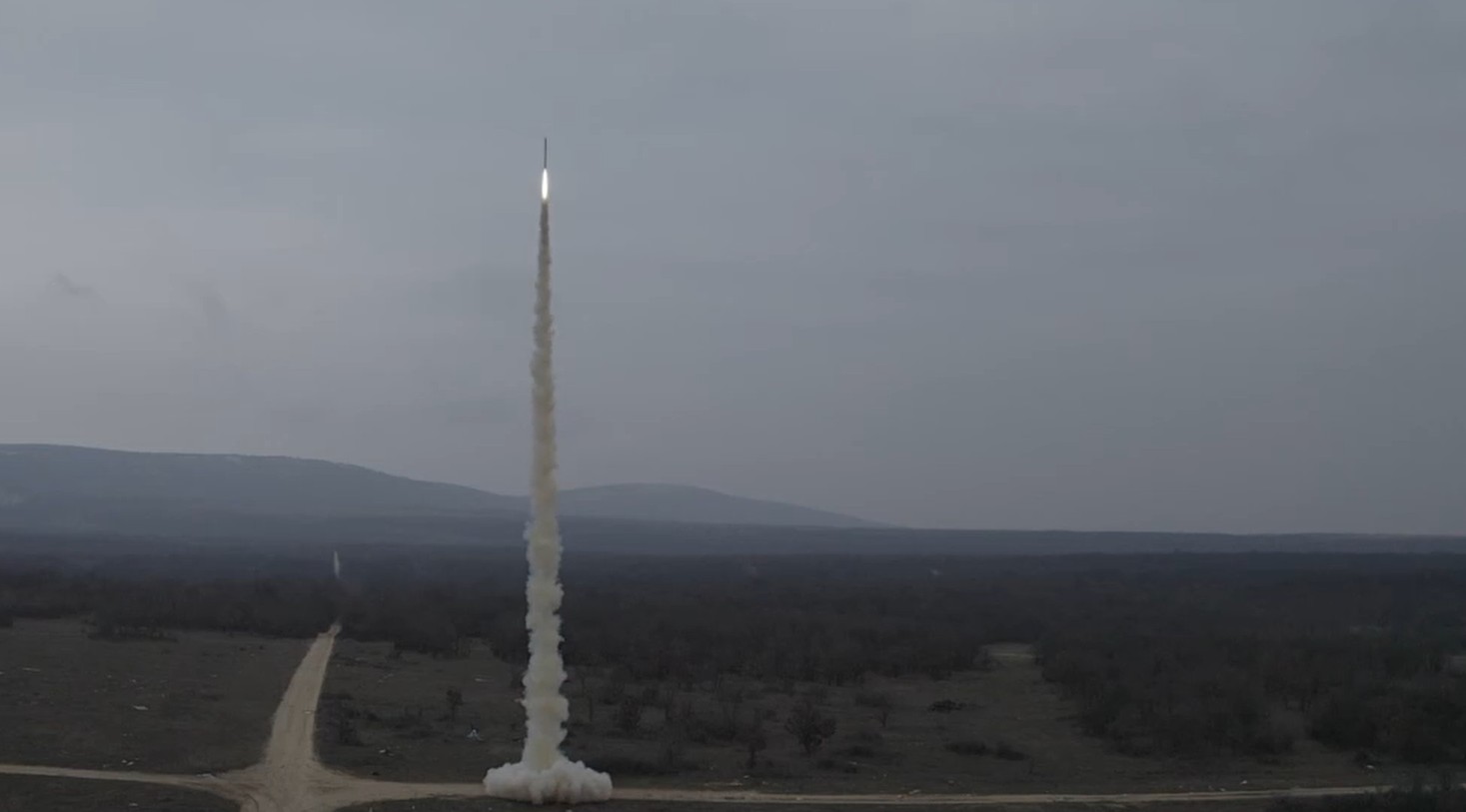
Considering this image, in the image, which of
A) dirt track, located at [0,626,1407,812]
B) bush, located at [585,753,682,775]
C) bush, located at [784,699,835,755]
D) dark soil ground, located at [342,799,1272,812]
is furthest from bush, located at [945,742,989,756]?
bush, located at [585,753,682,775]

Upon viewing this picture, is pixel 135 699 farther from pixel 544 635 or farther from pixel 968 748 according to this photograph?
pixel 968 748

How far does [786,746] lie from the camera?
30469 mm

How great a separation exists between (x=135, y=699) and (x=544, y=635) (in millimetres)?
14068

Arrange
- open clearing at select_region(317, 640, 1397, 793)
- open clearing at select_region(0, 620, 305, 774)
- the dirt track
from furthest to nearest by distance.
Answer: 1. open clearing at select_region(317, 640, 1397, 793)
2. open clearing at select_region(0, 620, 305, 774)
3. the dirt track

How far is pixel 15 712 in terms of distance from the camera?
94.3 ft

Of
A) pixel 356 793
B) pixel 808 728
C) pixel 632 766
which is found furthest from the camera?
pixel 808 728

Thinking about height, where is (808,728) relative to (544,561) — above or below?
below

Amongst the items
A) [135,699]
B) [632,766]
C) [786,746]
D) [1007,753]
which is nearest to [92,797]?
[632,766]

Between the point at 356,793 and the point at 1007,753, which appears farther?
the point at 1007,753

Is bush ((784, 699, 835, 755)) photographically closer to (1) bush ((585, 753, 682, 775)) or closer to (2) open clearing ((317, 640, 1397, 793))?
A: (2) open clearing ((317, 640, 1397, 793))

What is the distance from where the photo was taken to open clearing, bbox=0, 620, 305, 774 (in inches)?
1020

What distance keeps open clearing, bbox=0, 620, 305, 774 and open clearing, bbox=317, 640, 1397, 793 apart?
6.15ft

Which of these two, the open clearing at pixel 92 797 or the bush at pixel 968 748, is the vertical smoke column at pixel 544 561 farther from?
the bush at pixel 968 748

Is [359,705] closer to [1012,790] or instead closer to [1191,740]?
[1012,790]
